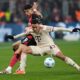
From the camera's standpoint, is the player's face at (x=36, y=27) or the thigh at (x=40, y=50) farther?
the thigh at (x=40, y=50)

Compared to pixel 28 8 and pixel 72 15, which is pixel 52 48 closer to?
pixel 28 8

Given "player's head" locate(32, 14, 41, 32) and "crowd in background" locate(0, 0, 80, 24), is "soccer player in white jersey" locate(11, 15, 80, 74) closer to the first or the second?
"player's head" locate(32, 14, 41, 32)

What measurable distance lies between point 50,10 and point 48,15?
798 millimetres

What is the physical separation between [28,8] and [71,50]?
32.4 ft

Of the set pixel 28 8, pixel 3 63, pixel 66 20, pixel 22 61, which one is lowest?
pixel 66 20

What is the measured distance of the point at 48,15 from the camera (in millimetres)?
33406

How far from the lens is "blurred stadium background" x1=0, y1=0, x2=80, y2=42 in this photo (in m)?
32.4

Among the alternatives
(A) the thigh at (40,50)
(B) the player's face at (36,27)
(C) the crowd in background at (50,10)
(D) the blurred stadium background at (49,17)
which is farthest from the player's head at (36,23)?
(C) the crowd in background at (50,10)

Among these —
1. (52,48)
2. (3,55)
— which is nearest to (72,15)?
(3,55)

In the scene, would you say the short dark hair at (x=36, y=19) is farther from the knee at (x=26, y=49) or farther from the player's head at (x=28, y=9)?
the knee at (x=26, y=49)

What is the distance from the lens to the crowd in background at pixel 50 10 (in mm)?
33603

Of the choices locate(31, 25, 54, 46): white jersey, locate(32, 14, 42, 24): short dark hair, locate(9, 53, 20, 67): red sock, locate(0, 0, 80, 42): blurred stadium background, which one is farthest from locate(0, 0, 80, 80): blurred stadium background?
locate(32, 14, 42, 24): short dark hair

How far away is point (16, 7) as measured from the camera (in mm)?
34781

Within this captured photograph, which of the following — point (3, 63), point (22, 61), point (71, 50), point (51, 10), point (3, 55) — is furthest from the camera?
point (51, 10)
